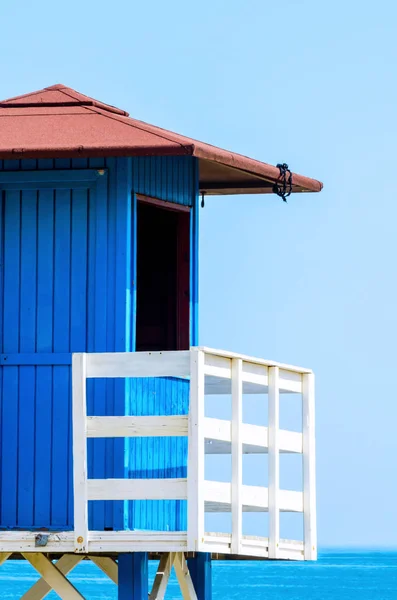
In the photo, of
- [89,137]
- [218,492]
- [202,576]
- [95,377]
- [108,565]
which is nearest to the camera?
[218,492]

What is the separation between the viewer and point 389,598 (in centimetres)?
9238

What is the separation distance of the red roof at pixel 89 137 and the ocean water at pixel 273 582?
66.9 metres

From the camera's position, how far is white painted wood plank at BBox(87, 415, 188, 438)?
37.3 ft

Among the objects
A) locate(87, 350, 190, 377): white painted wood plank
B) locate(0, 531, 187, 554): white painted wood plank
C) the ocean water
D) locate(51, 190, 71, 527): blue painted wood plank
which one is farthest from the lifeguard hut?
the ocean water

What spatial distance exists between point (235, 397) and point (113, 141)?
2.12 metres

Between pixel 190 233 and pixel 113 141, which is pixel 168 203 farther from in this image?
pixel 113 141

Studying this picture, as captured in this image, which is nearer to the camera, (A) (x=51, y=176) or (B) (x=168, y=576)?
(A) (x=51, y=176)

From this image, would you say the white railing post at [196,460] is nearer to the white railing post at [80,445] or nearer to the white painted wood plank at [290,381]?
the white railing post at [80,445]

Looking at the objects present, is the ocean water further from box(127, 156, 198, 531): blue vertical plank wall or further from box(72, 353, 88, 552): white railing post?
box(72, 353, 88, 552): white railing post

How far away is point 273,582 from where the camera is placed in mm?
111312

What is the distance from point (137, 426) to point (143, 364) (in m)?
0.43

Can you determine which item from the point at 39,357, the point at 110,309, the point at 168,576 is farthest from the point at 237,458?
the point at 39,357

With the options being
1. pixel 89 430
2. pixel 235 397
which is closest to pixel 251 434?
pixel 235 397

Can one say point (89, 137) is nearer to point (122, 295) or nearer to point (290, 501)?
point (122, 295)
